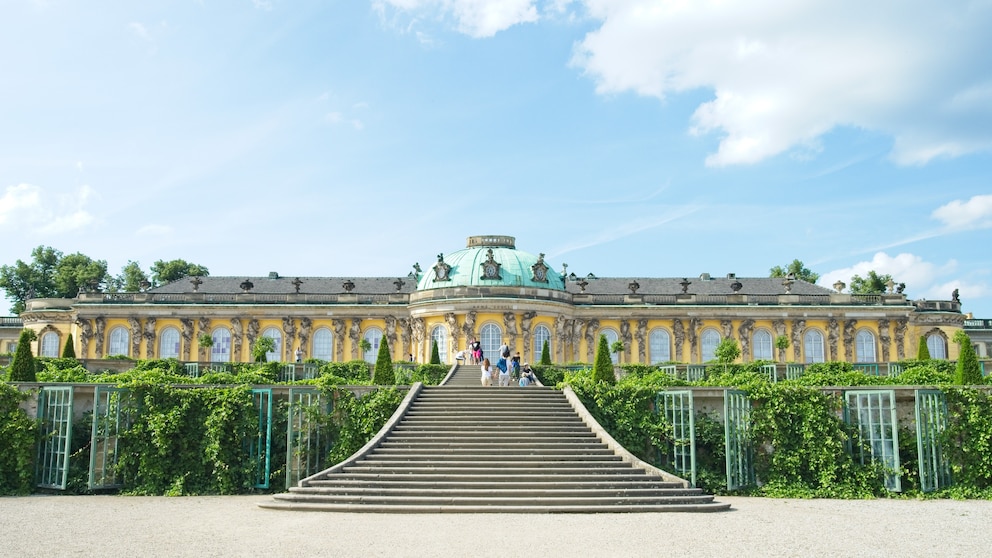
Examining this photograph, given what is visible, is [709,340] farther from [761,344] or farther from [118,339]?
[118,339]

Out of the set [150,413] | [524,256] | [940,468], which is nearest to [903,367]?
[940,468]

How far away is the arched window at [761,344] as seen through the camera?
5356 cm

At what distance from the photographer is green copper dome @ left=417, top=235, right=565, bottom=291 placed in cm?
5016

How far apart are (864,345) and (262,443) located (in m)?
41.5

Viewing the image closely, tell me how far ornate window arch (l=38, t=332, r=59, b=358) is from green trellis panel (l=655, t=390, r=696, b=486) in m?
46.4

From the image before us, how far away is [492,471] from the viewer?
19469mm

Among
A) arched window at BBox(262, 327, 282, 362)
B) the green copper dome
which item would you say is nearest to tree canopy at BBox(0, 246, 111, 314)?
arched window at BBox(262, 327, 282, 362)

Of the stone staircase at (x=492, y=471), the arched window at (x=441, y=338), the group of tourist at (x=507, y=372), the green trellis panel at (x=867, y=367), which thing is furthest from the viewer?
the arched window at (x=441, y=338)

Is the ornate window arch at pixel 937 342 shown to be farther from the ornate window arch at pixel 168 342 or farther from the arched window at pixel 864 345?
the ornate window arch at pixel 168 342

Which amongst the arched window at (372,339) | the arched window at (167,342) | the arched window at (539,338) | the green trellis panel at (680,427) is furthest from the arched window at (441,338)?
the green trellis panel at (680,427)

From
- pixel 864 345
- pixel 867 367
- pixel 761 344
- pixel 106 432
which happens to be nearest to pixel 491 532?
pixel 106 432

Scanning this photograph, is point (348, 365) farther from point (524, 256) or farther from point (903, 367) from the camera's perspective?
point (903, 367)

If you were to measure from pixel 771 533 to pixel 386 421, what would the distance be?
10544mm

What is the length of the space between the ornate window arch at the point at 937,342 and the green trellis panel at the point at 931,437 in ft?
124
